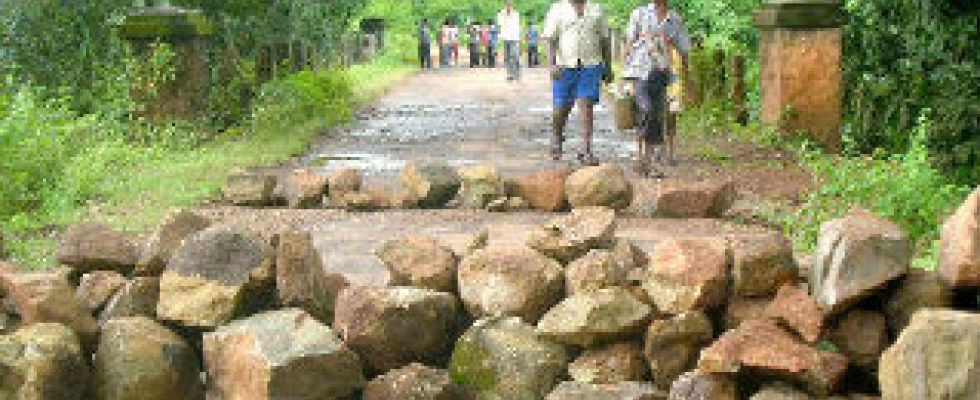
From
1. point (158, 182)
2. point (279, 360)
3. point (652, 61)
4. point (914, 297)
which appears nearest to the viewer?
point (914, 297)

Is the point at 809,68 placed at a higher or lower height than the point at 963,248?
higher

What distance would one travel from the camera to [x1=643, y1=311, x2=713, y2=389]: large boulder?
4645 millimetres

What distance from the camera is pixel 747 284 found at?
4.74 m

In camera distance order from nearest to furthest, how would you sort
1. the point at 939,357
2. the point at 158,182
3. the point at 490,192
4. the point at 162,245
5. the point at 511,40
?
the point at 939,357
the point at 162,245
the point at 490,192
the point at 158,182
the point at 511,40

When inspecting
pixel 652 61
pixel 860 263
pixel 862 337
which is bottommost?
pixel 862 337

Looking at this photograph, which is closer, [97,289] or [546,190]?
[97,289]

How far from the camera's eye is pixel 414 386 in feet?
15.5

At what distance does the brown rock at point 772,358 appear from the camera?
419cm

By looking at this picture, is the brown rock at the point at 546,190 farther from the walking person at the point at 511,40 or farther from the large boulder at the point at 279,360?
the walking person at the point at 511,40

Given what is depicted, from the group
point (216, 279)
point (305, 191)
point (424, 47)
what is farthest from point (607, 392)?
point (424, 47)

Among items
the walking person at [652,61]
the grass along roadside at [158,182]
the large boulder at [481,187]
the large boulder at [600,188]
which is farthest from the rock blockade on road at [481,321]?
the walking person at [652,61]

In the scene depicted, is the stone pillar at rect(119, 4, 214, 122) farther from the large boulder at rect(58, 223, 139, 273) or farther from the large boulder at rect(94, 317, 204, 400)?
the large boulder at rect(94, 317, 204, 400)

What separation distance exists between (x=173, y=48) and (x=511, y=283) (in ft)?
34.3

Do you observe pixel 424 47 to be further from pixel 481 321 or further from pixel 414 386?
pixel 414 386
